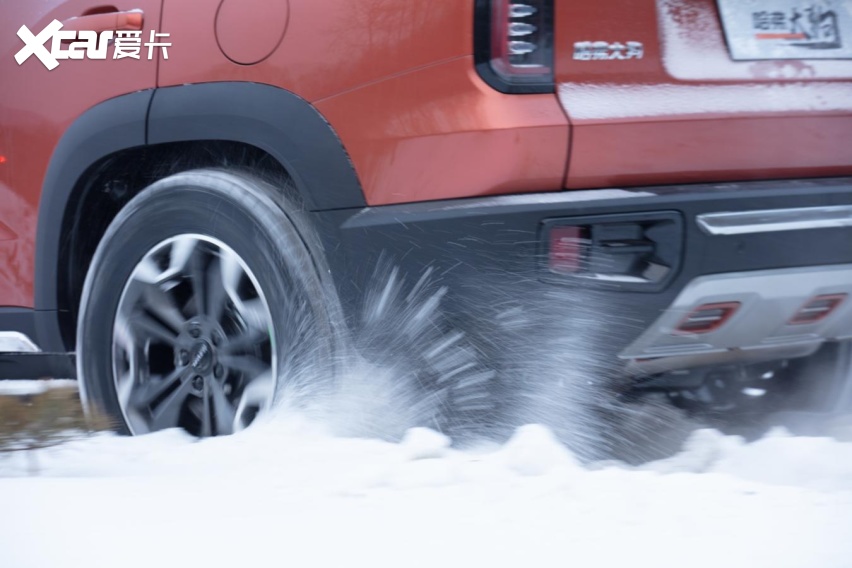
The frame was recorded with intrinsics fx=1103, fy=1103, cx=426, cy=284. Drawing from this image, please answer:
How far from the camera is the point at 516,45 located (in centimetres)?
234

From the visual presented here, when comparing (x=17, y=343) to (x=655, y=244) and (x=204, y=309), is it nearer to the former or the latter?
(x=204, y=309)

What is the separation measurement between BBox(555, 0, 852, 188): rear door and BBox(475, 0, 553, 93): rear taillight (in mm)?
30

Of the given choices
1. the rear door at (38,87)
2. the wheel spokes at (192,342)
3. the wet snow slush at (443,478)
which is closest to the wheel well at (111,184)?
the rear door at (38,87)

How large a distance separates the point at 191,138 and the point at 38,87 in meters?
0.64

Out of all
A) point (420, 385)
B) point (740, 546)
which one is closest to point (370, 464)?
point (420, 385)

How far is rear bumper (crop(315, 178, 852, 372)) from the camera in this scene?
2311mm

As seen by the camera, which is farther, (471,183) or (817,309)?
Answer: (817,309)

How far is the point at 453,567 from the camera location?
73.3 inches

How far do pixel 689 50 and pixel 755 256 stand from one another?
47 centimetres

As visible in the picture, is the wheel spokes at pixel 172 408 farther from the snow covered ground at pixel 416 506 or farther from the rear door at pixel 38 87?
the rear door at pixel 38 87

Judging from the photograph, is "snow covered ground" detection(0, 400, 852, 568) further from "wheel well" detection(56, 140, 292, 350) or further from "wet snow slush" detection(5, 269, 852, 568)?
"wheel well" detection(56, 140, 292, 350)

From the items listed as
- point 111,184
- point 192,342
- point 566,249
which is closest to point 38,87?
point 111,184

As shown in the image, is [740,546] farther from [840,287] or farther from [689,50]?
[689,50]

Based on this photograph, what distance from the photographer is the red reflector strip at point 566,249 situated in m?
2.31
